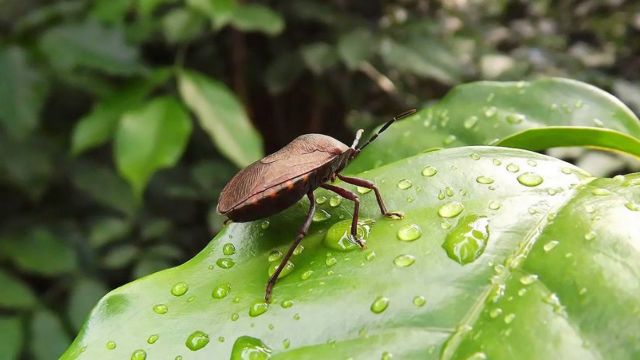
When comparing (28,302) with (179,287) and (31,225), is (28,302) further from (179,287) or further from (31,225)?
(179,287)

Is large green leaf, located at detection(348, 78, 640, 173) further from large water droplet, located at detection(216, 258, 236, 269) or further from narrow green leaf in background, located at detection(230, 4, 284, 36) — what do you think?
narrow green leaf in background, located at detection(230, 4, 284, 36)

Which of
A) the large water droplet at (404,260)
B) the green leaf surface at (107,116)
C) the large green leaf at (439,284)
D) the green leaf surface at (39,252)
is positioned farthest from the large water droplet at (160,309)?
the green leaf surface at (39,252)

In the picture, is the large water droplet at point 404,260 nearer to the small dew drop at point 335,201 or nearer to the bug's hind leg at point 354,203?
the bug's hind leg at point 354,203

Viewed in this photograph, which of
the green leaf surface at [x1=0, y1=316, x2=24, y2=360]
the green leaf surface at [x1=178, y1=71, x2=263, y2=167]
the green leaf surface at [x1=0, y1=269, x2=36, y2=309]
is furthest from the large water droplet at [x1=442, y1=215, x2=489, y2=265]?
the green leaf surface at [x1=0, y1=269, x2=36, y2=309]

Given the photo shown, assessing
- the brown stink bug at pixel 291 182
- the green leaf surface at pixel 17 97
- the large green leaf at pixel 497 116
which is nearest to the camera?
the brown stink bug at pixel 291 182

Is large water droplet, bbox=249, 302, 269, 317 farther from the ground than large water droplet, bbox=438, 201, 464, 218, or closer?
farther from the ground

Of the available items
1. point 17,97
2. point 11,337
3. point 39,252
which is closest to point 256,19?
point 17,97

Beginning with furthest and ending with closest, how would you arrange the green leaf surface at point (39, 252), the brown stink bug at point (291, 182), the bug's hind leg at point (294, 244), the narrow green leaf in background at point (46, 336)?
the green leaf surface at point (39, 252), the narrow green leaf in background at point (46, 336), the brown stink bug at point (291, 182), the bug's hind leg at point (294, 244)
